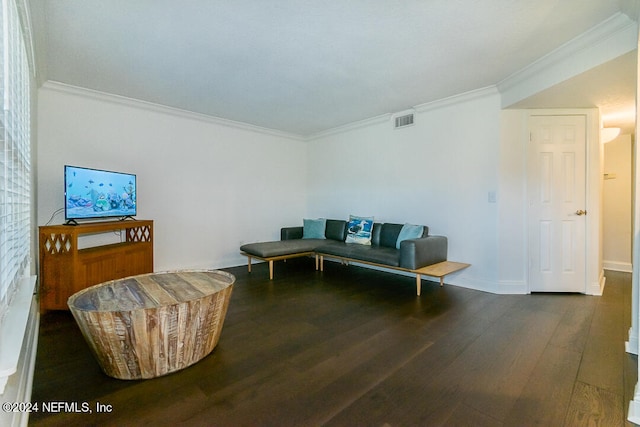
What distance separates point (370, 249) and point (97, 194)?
343 centimetres

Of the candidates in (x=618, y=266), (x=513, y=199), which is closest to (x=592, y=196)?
(x=513, y=199)

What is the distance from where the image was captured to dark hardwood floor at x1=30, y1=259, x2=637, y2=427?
149 cm

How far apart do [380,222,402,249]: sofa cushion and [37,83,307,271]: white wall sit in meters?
2.19

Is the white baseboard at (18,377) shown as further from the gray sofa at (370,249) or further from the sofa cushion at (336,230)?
the sofa cushion at (336,230)

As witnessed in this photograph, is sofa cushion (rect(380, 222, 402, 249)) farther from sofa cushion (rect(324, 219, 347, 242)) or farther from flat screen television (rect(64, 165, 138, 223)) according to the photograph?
flat screen television (rect(64, 165, 138, 223))

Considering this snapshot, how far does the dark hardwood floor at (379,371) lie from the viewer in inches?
58.7

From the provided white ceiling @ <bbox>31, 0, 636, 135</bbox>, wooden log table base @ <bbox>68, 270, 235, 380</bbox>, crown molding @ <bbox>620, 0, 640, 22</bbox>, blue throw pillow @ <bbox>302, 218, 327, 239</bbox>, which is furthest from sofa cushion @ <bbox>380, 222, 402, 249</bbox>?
crown molding @ <bbox>620, 0, 640, 22</bbox>

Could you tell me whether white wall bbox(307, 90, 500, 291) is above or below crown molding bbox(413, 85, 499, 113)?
below

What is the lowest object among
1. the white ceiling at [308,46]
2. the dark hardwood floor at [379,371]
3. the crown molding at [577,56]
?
the dark hardwood floor at [379,371]

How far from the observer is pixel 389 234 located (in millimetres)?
4363

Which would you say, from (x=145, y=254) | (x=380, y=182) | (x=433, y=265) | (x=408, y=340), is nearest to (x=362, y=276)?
(x=433, y=265)

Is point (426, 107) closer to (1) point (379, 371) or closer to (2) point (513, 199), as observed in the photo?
(2) point (513, 199)

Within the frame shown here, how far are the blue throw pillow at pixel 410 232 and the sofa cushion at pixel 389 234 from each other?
0.25 ft

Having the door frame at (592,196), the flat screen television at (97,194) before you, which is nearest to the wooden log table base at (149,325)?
the flat screen television at (97,194)
